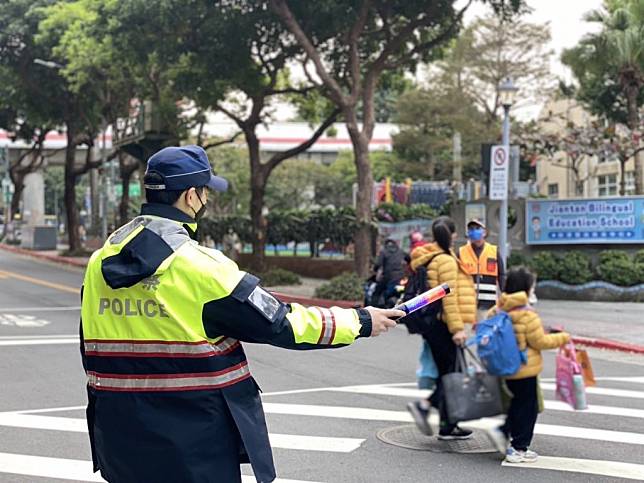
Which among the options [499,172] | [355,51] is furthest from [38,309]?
[499,172]

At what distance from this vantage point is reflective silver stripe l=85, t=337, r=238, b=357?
3115 millimetres

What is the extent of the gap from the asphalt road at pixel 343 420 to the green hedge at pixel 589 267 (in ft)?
20.9

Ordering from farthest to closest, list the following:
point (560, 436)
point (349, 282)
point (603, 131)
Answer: point (603, 131) → point (349, 282) → point (560, 436)

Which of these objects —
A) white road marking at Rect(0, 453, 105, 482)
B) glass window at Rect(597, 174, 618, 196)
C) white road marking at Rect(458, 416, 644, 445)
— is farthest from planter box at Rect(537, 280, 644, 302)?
glass window at Rect(597, 174, 618, 196)

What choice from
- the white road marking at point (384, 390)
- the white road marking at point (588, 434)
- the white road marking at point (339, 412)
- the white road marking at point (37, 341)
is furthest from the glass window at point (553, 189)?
the white road marking at point (588, 434)

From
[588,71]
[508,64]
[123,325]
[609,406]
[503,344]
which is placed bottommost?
[609,406]

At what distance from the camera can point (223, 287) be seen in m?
3.08

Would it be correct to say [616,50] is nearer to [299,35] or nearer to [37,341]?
[299,35]

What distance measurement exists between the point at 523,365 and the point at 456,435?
1209 mm

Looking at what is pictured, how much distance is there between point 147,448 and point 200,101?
860 inches

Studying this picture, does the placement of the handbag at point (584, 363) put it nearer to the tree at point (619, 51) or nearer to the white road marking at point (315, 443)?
the white road marking at point (315, 443)

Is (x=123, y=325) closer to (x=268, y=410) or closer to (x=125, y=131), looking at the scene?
(x=268, y=410)

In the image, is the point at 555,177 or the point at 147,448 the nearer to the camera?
the point at 147,448

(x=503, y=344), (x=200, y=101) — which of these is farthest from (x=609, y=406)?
(x=200, y=101)
